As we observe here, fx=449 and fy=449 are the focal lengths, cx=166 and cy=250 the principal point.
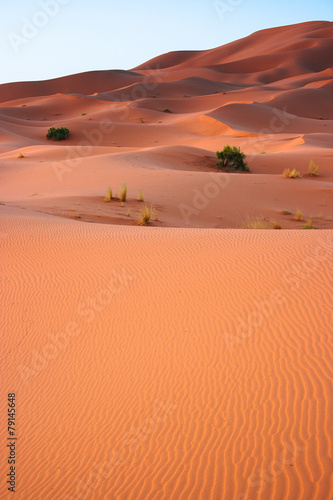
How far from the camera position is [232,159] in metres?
22.6

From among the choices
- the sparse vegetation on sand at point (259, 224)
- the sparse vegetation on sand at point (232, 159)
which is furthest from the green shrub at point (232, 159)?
the sparse vegetation on sand at point (259, 224)

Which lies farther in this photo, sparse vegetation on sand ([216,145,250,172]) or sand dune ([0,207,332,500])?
sparse vegetation on sand ([216,145,250,172])

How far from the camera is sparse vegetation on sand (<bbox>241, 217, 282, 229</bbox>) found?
1189cm

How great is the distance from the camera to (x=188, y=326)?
500 centimetres

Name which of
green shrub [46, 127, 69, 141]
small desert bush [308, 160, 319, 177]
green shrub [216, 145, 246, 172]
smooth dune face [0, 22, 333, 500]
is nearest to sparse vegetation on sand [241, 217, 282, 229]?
smooth dune face [0, 22, 333, 500]

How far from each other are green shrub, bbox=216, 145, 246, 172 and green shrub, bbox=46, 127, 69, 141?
61.8ft

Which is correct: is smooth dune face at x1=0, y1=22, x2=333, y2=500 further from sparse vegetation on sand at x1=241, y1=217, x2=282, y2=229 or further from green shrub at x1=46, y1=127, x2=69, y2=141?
green shrub at x1=46, y1=127, x2=69, y2=141

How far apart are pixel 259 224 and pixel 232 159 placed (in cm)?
1156

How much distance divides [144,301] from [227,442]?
104 inches

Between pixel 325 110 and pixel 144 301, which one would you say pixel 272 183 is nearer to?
pixel 144 301

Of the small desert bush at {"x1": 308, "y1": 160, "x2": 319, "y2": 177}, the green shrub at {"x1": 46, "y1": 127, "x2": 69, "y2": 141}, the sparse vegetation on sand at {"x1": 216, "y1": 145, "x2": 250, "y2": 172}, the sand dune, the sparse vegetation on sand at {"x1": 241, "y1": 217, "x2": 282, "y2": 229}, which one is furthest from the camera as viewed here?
the green shrub at {"x1": 46, "y1": 127, "x2": 69, "y2": 141}

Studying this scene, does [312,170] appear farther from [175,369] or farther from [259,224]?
[175,369]

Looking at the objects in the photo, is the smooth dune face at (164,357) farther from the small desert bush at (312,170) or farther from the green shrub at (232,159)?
the green shrub at (232,159)

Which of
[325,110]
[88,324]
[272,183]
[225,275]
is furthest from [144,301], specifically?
[325,110]
